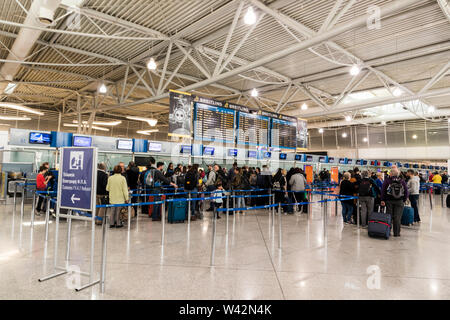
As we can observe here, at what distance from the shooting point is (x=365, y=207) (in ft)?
26.3

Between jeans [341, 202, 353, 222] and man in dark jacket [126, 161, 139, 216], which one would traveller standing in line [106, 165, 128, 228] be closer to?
man in dark jacket [126, 161, 139, 216]

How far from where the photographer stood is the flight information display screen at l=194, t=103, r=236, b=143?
28.1ft

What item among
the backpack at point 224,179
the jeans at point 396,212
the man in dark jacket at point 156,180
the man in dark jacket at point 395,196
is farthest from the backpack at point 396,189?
the man in dark jacket at point 156,180

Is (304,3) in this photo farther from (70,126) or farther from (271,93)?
(70,126)

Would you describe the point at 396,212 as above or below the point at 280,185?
below

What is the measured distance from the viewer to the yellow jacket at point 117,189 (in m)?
6.70

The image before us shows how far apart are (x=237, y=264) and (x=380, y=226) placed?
4.13m

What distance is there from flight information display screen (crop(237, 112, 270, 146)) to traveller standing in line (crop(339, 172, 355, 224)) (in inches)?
121

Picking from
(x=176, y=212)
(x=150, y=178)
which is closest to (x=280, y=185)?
(x=176, y=212)

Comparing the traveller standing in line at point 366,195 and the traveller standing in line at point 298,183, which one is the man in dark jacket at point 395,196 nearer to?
the traveller standing in line at point 366,195

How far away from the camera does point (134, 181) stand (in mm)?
9195

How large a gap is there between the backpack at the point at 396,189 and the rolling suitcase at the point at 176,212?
5789 millimetres

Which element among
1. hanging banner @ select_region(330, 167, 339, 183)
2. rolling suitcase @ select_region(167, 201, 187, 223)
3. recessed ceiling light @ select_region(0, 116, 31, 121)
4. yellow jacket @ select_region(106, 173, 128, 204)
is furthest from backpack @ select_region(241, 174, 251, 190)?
recessed ceiling light @ select_region(0, 116, 31, 121)

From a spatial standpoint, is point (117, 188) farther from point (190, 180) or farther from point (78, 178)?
point (78, 178)
